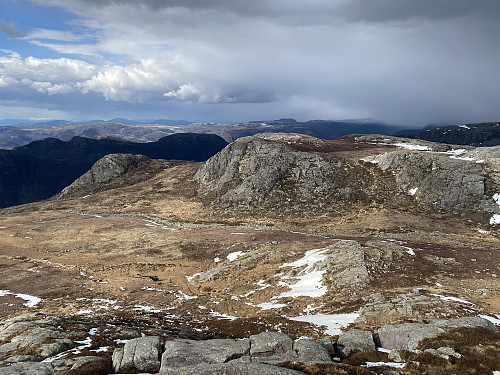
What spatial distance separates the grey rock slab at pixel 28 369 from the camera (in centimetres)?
1540

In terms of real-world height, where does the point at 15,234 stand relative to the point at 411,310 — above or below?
below

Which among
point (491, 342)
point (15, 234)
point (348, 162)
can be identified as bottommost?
point (15, 234)

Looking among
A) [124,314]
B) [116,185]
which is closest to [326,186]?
[124,314]

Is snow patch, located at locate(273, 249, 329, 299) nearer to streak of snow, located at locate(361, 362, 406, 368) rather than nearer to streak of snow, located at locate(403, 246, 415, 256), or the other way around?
streak of snow, located at locate(403, 246, 415, 256)

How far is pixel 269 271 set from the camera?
4334cm

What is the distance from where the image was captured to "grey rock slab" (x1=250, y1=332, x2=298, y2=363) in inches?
685

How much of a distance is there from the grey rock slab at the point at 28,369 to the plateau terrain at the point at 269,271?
0.35 ft

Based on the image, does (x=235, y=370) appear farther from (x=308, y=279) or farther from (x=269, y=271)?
(x=269, y=271)

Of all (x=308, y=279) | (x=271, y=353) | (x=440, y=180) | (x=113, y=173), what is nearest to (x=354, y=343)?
(x=271, y=353)

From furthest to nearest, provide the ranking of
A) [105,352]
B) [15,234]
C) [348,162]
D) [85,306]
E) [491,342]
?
[348,162], [15,234], [85,306], [105,352], [491,342]

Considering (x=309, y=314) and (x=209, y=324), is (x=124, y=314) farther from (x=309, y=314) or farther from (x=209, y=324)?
(x=309, y=314)

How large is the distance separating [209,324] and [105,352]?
38.4 feet

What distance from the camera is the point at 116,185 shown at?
14375 centimetres

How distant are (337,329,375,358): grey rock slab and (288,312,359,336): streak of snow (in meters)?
3.72
